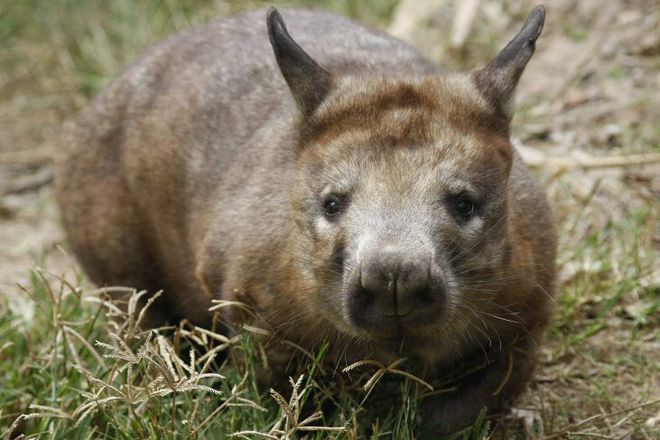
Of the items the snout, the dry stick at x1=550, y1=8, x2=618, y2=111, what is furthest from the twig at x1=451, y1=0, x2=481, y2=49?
the snout

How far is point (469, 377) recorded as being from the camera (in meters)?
4.58

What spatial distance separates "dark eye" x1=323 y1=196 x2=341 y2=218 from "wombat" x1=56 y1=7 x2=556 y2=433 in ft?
0.04

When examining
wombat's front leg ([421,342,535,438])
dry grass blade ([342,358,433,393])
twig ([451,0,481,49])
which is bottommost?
wombat's front leg ([421,342,535,438])

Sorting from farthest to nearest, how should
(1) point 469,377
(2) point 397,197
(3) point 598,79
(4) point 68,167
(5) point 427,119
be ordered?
(3) point 598,79 → (4) point 68,167 → (1) point 469,377 → (5) point 427,119 → (2) point 397,197

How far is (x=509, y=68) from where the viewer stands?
14.3ft

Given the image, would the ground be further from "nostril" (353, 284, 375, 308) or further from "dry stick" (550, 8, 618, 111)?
"nostril" (353, 284, 375, 308)

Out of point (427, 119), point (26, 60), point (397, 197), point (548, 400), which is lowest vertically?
point (548, 400)

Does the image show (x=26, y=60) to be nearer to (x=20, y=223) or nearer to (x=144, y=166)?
(x=20, y=223)

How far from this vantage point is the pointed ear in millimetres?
4270

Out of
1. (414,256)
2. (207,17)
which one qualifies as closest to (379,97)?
(414,256)

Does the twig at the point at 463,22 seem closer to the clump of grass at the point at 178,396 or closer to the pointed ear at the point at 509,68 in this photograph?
the pointed ear at the point at 509,68

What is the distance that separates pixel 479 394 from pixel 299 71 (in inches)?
62.4

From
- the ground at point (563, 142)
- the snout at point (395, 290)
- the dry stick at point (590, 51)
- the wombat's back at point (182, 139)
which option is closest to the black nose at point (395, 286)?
the snout at point (395, 290)

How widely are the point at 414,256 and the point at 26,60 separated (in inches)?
279
